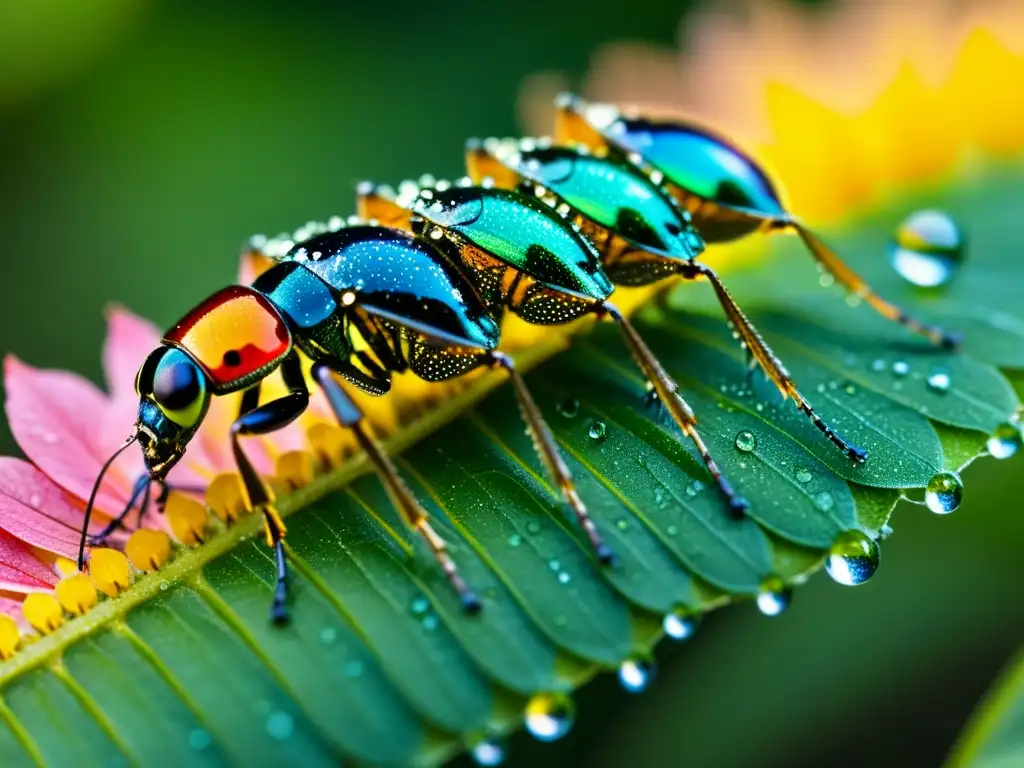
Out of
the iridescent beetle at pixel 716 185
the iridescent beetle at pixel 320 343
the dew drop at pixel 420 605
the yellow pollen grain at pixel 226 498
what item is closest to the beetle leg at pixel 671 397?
the iridescent beetle at pixel 320 343

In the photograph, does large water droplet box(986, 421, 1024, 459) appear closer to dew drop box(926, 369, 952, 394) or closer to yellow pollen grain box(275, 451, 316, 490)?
dew drop box(926, 369, 952, 394)

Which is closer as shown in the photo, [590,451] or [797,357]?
[590,451]

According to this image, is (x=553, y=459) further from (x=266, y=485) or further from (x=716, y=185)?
(x=716, y=185)

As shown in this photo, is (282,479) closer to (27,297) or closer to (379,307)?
(379,307)

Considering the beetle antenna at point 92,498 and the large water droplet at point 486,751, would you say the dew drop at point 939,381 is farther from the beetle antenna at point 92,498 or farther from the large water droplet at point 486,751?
the beetle antenna at point 92,498

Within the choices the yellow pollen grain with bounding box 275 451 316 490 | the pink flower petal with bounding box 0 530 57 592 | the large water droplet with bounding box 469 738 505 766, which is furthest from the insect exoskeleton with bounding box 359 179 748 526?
the pink flower petal with bounding box 0 530 57 592

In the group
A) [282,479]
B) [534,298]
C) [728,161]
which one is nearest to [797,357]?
[728,161]

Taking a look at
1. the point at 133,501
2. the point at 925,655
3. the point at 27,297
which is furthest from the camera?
the point at 27,297

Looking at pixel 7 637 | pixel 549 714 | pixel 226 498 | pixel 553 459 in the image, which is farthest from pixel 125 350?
pixel 549 714
